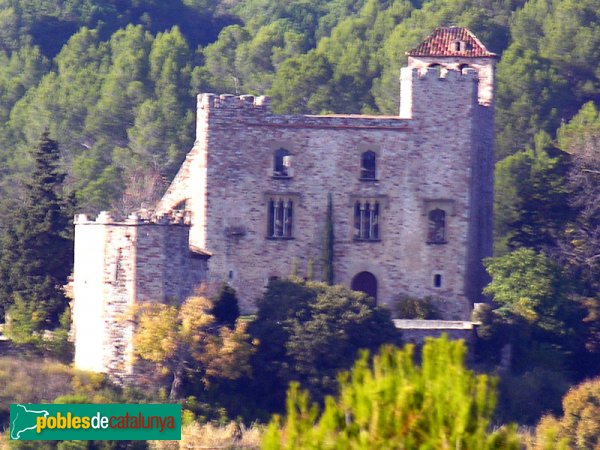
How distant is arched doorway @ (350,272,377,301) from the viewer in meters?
55.3

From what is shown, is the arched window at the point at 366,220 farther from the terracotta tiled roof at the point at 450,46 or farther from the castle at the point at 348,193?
the terracotta tiled roof at the point at 450,46

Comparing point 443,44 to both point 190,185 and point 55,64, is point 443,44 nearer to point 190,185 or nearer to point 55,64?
point 190,185

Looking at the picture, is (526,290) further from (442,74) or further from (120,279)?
(120,279)

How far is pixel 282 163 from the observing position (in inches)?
2189

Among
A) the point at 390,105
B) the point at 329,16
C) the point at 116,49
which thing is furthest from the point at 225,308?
the point at 329,16

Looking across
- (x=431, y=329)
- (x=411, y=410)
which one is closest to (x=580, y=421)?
(x=431, y=329)

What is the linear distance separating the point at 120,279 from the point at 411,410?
26613 mm

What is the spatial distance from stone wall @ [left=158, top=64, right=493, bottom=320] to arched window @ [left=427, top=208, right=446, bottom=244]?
0.17m

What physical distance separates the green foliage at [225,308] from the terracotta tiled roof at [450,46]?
10.7 meters

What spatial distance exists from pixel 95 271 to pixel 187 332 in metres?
2.77

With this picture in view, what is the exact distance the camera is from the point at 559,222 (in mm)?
58656

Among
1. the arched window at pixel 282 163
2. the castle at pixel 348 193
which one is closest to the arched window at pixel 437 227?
the castle at pixel 348 193

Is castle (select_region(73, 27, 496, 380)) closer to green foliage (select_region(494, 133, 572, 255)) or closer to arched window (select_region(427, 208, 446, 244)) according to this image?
arched window (select_region(427, 208, 446, 244))

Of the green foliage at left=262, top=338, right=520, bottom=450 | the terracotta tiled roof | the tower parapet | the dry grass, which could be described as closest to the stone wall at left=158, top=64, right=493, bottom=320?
the tower parapet
